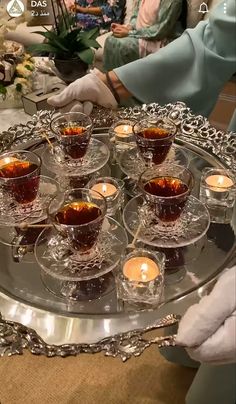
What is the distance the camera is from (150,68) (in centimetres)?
133

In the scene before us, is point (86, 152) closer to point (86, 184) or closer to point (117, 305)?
point (86, 184)

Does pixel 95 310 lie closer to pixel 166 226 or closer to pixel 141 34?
pixel 166 226

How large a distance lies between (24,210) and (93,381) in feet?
1.99

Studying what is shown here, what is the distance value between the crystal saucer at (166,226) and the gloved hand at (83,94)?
0.42 meters

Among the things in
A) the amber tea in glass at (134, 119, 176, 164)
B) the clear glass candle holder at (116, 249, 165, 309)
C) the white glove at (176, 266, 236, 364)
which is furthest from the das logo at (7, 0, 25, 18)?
the white glove at (176, 266, 236, 364)

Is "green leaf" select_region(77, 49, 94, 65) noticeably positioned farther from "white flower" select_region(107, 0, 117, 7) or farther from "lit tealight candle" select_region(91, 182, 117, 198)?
"white flower" select_region(107, 0, 117, 7)

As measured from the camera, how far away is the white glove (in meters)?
0.69

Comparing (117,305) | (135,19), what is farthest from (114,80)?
(135,19)

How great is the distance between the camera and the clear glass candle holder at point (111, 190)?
104cm

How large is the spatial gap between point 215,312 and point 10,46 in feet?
5.10

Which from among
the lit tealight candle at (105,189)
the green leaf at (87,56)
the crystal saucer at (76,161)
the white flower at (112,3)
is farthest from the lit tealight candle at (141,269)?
the white flower at (112,3)

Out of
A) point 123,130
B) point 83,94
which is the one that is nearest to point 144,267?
point 123,130

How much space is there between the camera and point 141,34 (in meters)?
2.78

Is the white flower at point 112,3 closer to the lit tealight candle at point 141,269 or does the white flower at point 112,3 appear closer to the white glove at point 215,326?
the lit tealight candle at point 141,269
